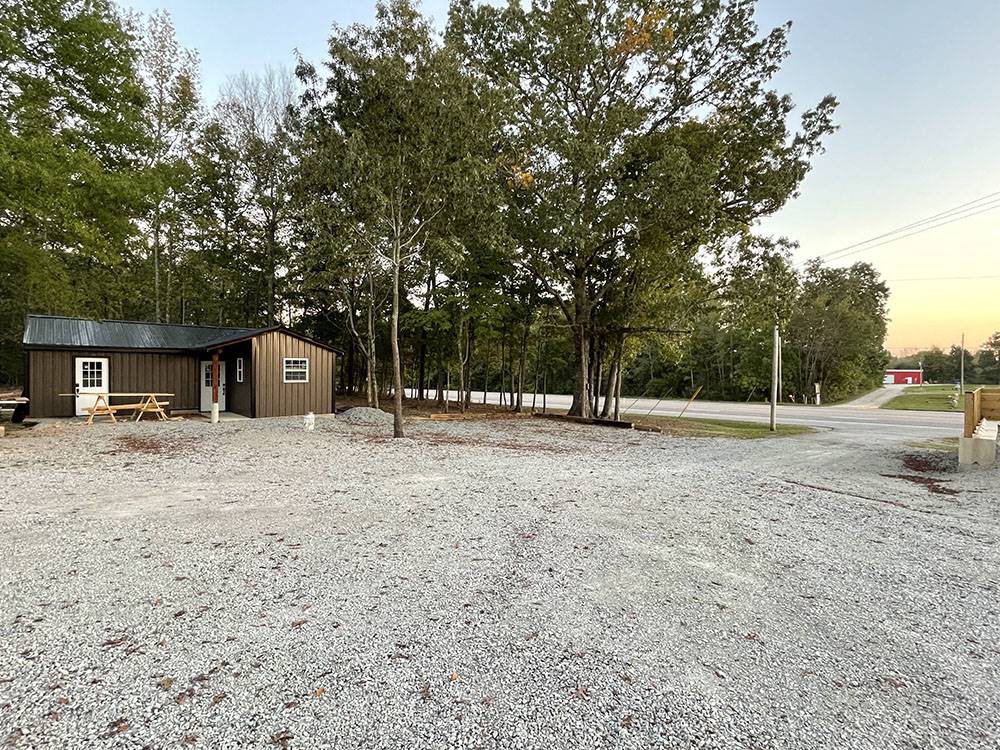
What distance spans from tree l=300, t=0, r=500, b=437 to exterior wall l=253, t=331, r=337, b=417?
16.6 feet

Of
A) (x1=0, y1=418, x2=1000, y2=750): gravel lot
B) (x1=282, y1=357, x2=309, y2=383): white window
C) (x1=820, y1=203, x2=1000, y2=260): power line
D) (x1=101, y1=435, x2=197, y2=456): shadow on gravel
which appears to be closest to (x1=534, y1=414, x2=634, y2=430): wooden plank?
(x1=0, y1=418, x2=1000, y2=750): gravel lot

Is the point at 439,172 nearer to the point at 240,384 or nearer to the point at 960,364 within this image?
the point at 240,384

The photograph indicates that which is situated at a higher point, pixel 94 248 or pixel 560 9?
pixel 560 9

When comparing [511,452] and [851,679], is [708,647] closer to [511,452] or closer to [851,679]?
[851,679]

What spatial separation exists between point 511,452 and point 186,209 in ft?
63.3

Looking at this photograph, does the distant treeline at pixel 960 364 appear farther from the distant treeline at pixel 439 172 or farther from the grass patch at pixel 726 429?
the distant treeline at pixel 439 172

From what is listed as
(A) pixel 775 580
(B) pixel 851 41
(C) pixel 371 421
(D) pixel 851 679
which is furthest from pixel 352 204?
(B) pixel 851 41

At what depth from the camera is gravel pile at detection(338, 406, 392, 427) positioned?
13719mm

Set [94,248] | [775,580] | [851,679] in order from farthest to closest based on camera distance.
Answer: [94,248], [775,580], [851,679]

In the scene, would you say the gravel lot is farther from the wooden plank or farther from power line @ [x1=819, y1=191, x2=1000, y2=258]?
power line @ [x1=819, y1=191, x2=1000, y2=258]

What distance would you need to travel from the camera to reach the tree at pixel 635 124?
12.6m

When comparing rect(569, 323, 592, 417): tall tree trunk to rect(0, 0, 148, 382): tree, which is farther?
rect(569, 323, 592, 417): tall tree trunk

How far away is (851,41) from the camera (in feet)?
36.7

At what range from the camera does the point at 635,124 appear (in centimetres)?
1301
